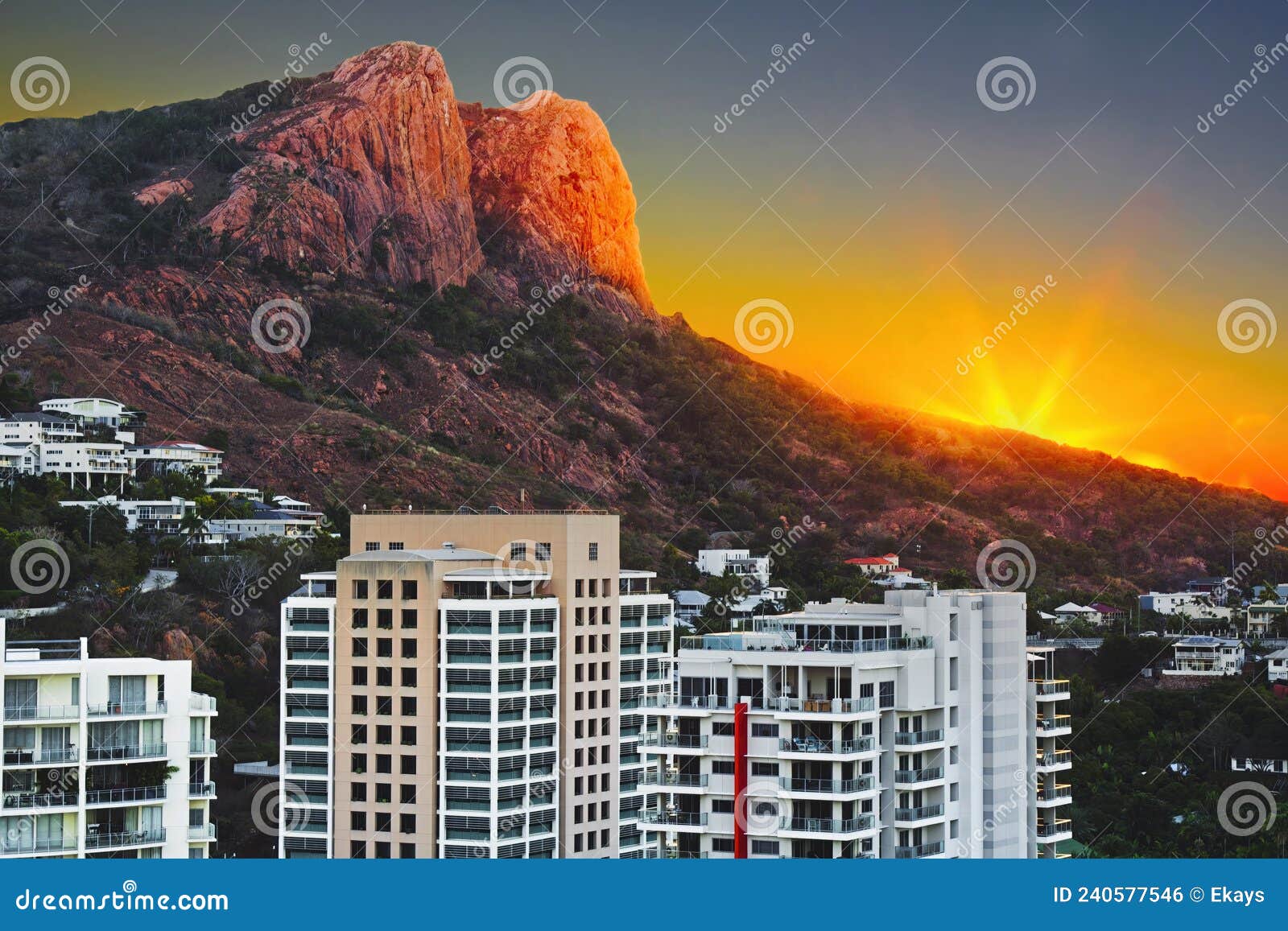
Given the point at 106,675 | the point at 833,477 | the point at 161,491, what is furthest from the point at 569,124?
the point at 106,675

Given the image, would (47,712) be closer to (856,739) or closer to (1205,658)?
(856,739)

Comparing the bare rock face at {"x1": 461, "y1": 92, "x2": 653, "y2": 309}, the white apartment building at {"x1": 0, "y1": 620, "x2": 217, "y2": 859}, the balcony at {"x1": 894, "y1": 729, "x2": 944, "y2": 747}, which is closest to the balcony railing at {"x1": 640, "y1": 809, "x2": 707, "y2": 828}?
the balcony at {"x1": 894, "y1": 729, "x2": 944, "y2": 747}

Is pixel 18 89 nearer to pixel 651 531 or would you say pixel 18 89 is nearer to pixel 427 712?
pixel 651 531

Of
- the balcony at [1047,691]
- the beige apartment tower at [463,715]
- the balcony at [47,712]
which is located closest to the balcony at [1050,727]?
the balcony at [1047,691]

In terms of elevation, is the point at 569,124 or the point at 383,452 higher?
the point at 569,124

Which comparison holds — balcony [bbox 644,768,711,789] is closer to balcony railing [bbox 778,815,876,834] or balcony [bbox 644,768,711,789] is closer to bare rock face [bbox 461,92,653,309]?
balcony railing [bbox 778,815,876,834]

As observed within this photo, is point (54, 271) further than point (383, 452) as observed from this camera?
Yes

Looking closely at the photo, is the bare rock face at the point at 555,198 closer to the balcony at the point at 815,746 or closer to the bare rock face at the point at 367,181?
the bare rock face at the point at 367,181
